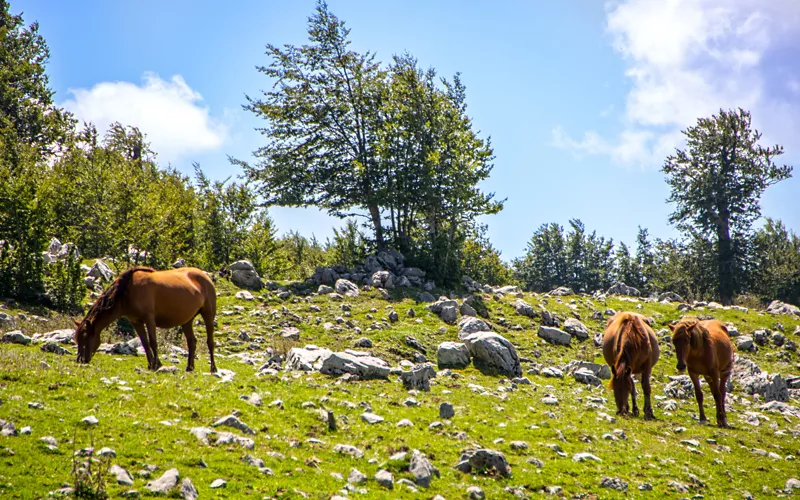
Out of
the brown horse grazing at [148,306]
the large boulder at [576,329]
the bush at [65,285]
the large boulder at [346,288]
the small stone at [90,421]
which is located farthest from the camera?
the large boulder at [346,288]

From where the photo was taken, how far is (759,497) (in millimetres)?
11289

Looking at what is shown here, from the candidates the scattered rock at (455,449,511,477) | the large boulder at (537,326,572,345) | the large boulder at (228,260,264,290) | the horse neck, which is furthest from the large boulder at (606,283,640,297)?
the horse neck

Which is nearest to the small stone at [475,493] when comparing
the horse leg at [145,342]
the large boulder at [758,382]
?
the horse leg at [145,342]

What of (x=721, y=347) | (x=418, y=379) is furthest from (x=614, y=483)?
(x=721, y=347)

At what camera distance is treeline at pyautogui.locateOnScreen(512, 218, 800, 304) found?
62.0 m

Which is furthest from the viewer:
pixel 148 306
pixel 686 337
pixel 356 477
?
pixel 686 337

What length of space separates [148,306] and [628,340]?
579 inches

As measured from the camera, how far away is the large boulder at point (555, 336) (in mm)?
→ 30016

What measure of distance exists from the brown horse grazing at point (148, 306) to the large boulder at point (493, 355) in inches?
436

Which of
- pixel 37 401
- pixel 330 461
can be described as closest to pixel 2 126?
pixel 37 401

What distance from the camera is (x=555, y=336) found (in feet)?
98.9

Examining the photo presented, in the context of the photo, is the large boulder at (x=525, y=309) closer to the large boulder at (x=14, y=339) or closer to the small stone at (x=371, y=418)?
the small stone at (x=371, y=418)

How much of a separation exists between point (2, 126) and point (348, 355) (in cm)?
5059

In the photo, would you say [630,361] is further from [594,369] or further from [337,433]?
[337,433]
